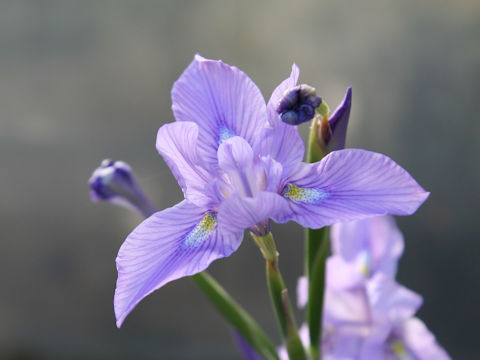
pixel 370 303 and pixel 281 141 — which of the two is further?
pixel 370 303

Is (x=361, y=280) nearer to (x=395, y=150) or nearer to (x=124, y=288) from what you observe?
(x=124, y=288)

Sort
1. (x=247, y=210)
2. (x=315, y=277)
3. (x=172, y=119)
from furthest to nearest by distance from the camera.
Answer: (x=172, y=119), (x=315, y=277), (x=247, y=210)

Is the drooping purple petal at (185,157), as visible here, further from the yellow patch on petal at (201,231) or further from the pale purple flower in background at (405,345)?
the pale purple flower in background at (405,345)

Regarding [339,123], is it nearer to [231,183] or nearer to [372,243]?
[231,183]

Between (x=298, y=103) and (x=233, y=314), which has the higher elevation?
(x=298, y=103)

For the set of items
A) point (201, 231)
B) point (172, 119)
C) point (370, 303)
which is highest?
point (201, 231)

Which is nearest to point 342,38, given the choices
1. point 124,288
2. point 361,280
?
point 361,280

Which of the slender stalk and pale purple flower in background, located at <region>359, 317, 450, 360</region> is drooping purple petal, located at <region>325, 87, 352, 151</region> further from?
pale purple flower in background, located at <region>359, 317, 450, 360</region>

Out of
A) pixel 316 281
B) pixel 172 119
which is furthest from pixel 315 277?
pixel 172 119
